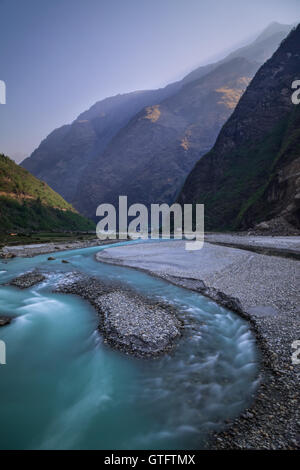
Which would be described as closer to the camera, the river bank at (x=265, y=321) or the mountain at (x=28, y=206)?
the river bank at (x=265, y=321)

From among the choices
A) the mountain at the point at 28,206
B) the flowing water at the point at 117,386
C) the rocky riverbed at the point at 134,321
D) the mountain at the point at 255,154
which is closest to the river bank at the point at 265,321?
the flowing water at the point at 117,386

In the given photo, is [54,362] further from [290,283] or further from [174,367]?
[290,283]

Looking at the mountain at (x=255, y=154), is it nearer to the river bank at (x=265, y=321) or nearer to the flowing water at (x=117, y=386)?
the river bank at (x=265, y=321)

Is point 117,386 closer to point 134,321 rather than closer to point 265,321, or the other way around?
point 134,321

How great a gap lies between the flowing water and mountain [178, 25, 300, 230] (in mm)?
54035

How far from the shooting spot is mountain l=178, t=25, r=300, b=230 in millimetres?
62125

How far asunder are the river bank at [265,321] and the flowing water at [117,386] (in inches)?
21.5

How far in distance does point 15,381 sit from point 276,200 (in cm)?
6274

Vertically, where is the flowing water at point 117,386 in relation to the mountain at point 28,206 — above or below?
below

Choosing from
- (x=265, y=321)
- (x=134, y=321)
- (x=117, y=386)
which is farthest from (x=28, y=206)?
(x=265, y=321)

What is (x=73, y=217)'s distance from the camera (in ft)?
379

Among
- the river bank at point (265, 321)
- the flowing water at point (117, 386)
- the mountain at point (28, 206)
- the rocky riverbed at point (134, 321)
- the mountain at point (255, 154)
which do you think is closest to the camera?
the river bank at point (265, 321)

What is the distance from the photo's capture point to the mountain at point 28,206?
3103 inches

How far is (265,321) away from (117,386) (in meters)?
8.37
